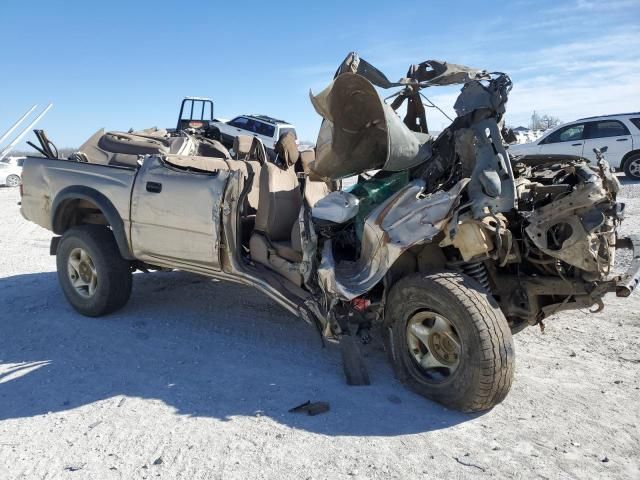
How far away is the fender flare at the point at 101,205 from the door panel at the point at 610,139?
1328 cm

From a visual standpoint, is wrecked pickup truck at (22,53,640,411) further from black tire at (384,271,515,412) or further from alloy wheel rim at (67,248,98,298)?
alloy wheel rim at (67,248,98,298)

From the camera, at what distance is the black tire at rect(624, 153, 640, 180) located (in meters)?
14.8

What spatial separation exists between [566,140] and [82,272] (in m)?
13.8

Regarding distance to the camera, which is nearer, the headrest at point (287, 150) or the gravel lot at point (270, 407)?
the gravel lot at point (270, 407)

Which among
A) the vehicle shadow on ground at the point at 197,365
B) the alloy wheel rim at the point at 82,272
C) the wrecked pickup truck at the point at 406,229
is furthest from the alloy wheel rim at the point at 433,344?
the alloy wheel rim at the point at 82,272

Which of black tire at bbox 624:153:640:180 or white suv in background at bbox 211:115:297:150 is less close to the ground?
white suv in background at bbox 211:115:297:150

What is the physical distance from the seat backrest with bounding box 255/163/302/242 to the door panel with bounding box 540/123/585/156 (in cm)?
1235

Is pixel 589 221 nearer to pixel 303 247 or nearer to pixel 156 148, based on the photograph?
pixel 303 247

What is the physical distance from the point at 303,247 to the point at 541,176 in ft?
6.32

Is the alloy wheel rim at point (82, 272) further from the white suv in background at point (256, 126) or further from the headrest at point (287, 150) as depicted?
the white suv in background at point (256, 126)

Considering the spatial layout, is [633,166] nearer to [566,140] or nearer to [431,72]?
[566,140]

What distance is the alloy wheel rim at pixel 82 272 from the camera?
543 centimetres

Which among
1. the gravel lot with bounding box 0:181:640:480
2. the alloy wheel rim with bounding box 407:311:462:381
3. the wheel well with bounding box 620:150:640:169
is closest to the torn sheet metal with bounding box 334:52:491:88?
the alloy wheel rim with bounding box 407:311:462:381

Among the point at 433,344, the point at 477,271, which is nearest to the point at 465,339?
the point at 433,344
